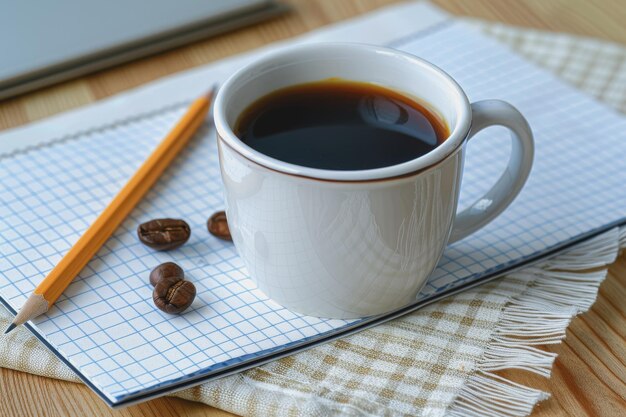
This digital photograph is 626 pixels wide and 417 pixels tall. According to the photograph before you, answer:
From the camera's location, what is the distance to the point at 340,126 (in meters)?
0.69

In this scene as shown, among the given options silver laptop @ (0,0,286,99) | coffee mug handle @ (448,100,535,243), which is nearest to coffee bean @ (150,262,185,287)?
coffee mug handle @ (448,100,535,243)

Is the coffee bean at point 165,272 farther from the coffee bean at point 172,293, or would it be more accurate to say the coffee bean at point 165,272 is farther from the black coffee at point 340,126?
the black coffee at point 340,126

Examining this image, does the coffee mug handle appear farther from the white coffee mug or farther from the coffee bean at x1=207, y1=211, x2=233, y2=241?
the coffee bean at x1=207, y1=211, x2=233, y2=241

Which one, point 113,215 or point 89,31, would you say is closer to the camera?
point 113,215

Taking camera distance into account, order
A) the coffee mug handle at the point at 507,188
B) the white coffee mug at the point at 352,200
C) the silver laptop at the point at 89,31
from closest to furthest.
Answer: the white coffee mug at the point at 352,200
the coffee mug handle at the point at 507,188
the silver laptop at the point at 89,31

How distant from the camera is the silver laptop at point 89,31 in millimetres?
957

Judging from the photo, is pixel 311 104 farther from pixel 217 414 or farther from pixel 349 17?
pixel 349 17

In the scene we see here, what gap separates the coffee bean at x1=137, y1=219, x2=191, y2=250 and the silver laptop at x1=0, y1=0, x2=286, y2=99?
0.34m

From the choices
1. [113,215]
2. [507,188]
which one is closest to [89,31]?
[113,215]

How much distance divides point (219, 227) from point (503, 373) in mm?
280

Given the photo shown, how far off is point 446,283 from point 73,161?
0.41m

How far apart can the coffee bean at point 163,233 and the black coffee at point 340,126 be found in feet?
0.42

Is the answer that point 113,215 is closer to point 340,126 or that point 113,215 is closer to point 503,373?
point 340,126

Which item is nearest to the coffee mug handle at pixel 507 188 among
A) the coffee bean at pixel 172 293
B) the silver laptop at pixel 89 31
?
the coffee bean at pixel 172 293
